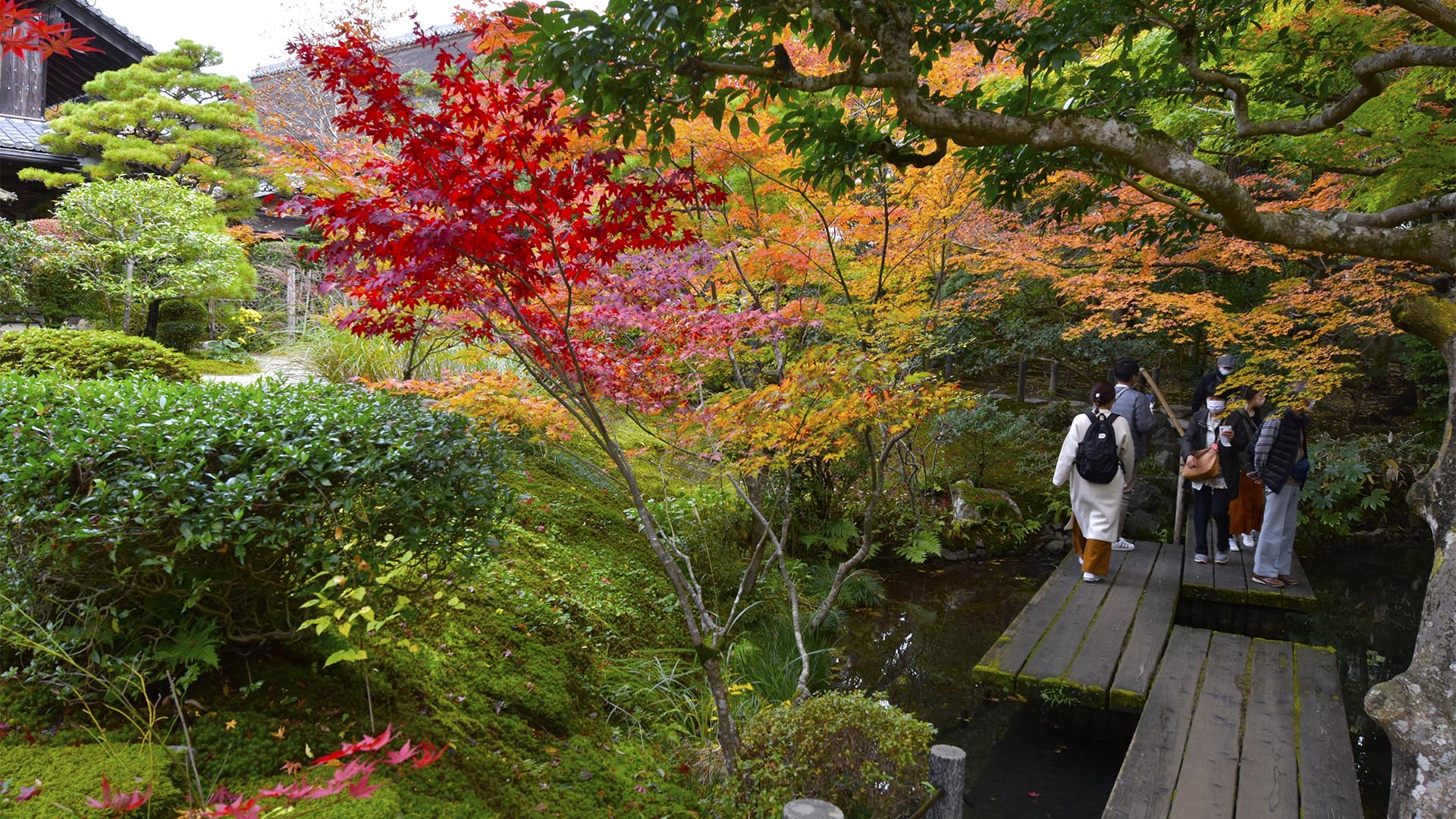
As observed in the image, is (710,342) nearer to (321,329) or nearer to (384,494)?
Answer: (384,494)

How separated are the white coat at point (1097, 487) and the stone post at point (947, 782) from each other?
3.75 m

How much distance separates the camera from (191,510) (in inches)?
105

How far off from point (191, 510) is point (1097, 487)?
6.17 m

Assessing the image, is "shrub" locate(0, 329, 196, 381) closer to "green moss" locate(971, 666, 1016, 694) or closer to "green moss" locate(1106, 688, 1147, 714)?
"green moss" locate(971, 666, 1016, 694)

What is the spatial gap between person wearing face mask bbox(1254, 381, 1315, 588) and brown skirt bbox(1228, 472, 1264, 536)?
0.79m

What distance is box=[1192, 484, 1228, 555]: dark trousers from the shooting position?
735cm

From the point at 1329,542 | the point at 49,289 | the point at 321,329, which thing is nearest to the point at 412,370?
the point at 321,329

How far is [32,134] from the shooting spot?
45.0 feet

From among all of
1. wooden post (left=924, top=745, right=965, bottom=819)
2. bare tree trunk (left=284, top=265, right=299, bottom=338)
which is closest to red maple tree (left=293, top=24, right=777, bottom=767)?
wooden post (left=924, top=745, right=965, bottom=819)

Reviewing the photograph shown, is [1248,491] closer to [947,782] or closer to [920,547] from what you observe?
[920,547]

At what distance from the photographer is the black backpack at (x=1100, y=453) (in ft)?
20.5

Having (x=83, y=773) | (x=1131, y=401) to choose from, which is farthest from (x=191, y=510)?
(x=1131, y=401)

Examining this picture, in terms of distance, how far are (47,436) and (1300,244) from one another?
4771 millimetres

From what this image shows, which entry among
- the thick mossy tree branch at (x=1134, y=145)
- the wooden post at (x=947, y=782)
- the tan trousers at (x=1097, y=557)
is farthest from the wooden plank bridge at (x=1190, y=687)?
the thick mossy tree branch at (x=1134, y=145)
